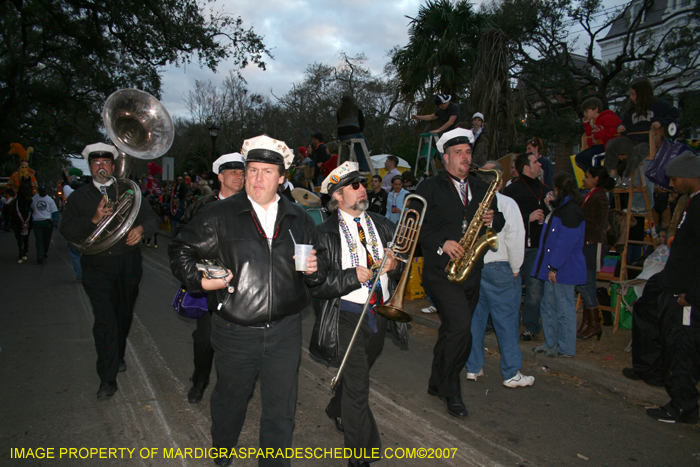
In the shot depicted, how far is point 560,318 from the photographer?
5594mm

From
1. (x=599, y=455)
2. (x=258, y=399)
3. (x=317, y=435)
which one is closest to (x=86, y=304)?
(x=258, y=399)

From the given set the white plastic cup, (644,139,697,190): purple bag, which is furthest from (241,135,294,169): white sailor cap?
(644,139,697,190): purple bag

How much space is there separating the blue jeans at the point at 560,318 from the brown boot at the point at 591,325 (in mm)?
791

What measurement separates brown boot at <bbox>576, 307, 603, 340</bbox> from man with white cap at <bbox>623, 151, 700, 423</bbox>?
1.83m

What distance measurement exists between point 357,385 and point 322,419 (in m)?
1.08

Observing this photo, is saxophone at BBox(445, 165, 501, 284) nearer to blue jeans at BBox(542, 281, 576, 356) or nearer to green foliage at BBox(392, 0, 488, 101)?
blue jeans at BBox(542, 281, 576, 356)

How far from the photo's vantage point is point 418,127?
58.7ft

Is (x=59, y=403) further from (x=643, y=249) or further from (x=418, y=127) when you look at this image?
(x=418, y=127)

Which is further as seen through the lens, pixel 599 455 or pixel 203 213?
pixel 599 455

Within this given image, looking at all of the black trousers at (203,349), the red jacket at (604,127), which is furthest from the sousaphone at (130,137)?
the red jacket at (604,127)

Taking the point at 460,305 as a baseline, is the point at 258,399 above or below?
below

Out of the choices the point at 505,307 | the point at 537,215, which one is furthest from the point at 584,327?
the point at 505,307

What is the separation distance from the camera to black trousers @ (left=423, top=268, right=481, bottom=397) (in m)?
4.22

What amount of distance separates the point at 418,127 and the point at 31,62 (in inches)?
789
